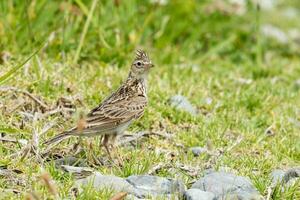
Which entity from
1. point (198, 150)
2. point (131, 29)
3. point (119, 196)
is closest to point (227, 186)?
point (119, 196)

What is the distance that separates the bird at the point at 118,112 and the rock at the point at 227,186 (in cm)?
78

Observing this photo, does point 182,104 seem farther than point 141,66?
Yes

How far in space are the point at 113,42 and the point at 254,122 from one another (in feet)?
7.12

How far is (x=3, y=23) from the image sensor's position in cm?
853

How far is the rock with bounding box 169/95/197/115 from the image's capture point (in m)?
7.59

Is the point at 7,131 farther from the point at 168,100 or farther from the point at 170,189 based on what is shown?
the point at 168,100

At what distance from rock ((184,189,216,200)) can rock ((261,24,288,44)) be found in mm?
6986

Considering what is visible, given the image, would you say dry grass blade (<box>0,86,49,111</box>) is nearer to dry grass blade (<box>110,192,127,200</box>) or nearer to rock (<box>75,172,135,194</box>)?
rock (<box>75,172,135,194</box>)

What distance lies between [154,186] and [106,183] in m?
0.32

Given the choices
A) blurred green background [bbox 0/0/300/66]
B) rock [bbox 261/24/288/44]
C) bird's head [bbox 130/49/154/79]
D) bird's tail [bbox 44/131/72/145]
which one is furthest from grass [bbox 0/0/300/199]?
bird's head [bbox 130/49/154/79]

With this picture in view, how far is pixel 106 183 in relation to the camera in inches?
212

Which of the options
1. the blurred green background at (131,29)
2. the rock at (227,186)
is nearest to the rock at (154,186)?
the rock at (227,186)

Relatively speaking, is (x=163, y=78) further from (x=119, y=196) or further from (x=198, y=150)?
(x=119, y=196)

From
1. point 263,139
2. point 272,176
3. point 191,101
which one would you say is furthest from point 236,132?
point 272,176
